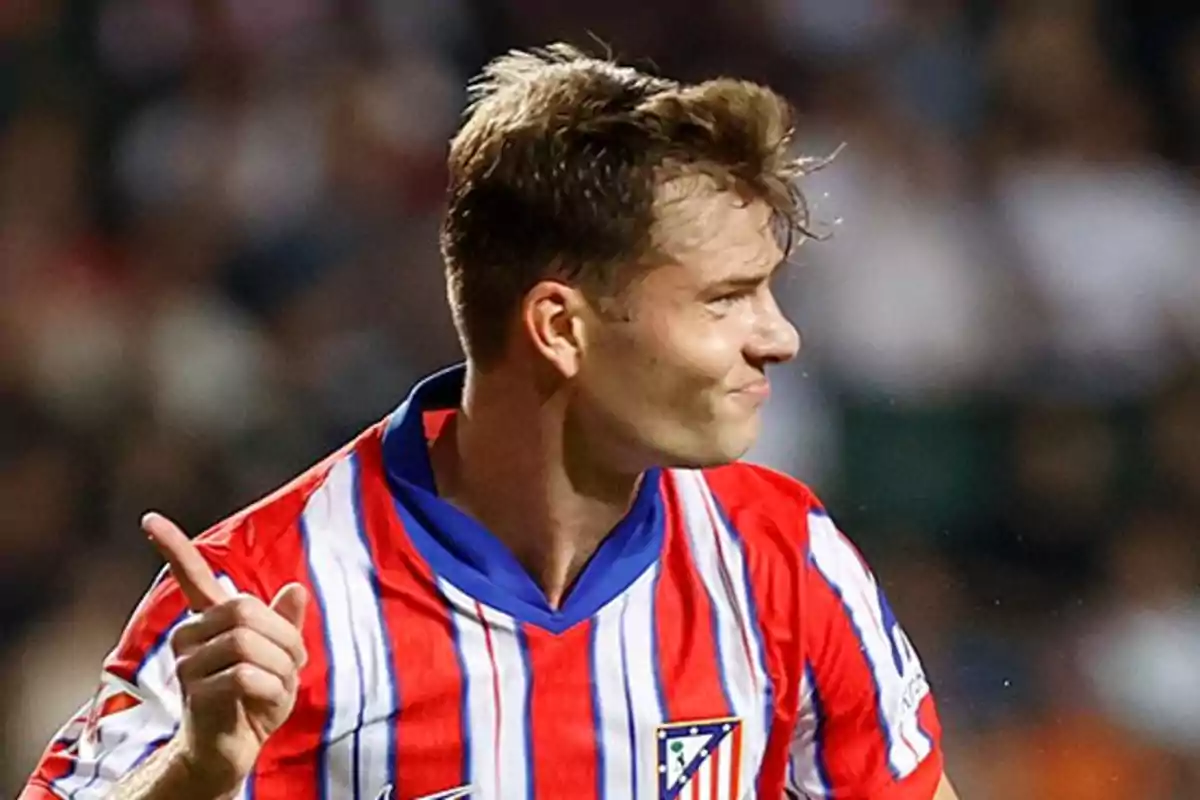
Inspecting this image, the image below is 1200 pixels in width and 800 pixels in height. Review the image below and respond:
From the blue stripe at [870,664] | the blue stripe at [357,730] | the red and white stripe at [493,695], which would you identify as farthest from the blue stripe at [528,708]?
the blue stripe at [870,664]

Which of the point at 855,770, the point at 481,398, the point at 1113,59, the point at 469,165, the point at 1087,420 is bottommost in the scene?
the point at 855,770

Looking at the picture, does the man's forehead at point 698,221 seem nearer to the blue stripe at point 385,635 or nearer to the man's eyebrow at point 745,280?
the man's eyebrow at point 745,280

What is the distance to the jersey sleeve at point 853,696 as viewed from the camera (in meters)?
1.49

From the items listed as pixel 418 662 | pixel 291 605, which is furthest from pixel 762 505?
pixel 291 605

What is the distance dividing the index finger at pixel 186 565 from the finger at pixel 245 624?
0.06ft

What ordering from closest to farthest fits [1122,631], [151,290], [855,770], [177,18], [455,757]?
[455,757]
[855,770]
[1122,631]
[151,290]
[177,18]

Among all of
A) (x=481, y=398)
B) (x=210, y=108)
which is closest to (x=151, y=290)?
(x=210, y=108)

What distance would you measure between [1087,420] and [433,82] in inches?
39.6

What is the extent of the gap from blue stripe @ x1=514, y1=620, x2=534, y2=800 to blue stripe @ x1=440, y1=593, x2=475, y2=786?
0.12ft

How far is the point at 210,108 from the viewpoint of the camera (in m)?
3.09

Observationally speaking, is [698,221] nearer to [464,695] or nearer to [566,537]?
[566,537]

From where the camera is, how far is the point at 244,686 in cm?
119

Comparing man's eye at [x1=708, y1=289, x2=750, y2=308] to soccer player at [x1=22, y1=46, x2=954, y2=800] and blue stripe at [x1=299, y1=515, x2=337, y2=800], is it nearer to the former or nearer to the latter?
soccer player at [x1=22, y1=46, x2=954, y2=800]

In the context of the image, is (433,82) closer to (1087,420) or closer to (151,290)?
(151,290)
